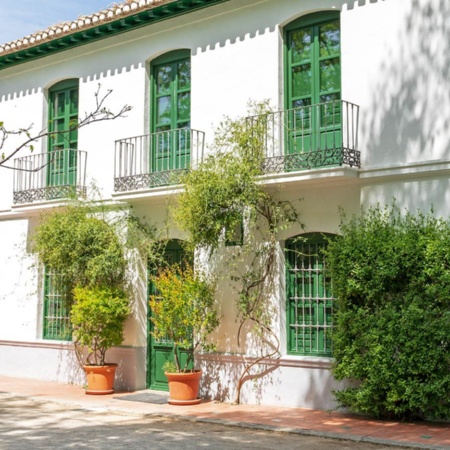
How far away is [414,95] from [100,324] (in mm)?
6803

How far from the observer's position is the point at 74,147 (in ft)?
53.0

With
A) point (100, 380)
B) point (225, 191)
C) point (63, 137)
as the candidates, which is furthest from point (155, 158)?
point (100, 380)

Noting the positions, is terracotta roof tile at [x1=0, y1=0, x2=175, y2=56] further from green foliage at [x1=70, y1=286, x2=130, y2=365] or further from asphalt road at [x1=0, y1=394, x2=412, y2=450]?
asphalt road at [x1=0, y1=394, x2=412, y2=450]

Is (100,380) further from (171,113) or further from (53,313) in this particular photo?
(171,113)

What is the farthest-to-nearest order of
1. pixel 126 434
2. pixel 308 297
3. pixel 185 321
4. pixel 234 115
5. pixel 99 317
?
pixel 99 317 → pixel 234 115 → pixel 185 321 → pixel 308 297 → pixel 126 434

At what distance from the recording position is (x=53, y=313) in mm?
16062

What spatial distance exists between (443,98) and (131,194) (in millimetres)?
5848

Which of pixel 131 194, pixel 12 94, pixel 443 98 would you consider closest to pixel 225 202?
pixel 131 194

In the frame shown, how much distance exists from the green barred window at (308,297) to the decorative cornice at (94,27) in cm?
472

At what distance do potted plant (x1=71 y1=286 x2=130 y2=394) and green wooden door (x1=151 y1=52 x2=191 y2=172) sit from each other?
8.44ft

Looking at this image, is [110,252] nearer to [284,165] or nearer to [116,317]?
[116,317]

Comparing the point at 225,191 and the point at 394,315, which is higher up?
the point at 225,191

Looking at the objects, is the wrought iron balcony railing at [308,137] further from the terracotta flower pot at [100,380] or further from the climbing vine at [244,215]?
the terracotta flower pot at [100,380]

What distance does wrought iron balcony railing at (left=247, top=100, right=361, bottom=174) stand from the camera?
11.5 m
